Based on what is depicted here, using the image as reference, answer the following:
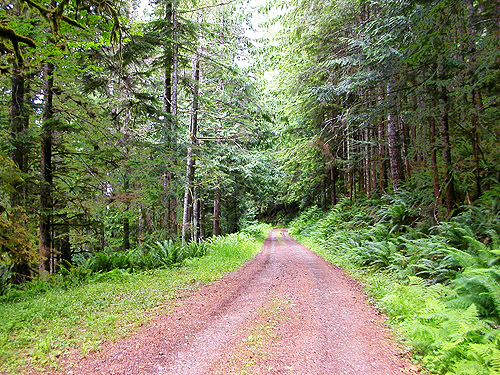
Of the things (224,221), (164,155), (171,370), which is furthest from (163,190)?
(224,221)

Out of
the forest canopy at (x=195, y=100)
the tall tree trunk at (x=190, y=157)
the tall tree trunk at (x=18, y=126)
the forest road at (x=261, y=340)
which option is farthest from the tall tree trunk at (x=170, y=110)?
the forest road at (x=261, y=340)

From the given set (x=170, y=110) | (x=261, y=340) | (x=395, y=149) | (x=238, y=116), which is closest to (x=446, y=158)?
(x=395, y=149)

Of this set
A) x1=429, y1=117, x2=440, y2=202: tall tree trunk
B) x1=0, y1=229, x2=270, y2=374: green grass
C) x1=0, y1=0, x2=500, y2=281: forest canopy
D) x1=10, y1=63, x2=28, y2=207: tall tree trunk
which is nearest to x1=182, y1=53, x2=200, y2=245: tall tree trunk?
x1=0, y1=0, x2=500, y2=281: forest canopy

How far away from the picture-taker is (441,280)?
5.79m

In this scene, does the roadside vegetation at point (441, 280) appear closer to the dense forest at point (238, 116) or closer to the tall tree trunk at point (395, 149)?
the dense forest at point (238, 116)

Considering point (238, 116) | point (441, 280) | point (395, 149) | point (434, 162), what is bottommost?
point (441, 280)

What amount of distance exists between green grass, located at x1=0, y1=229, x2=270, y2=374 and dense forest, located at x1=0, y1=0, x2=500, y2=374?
991 mm

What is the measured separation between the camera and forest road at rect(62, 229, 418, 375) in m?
3.31

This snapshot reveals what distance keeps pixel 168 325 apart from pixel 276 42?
44.1ft

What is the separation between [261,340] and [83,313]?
3.35 meters

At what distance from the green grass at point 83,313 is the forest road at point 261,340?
15.6 inches

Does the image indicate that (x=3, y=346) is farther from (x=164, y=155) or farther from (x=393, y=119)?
(x=393, y=119)

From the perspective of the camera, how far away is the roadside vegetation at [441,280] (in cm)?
324

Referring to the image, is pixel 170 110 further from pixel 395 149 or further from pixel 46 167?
pixel 395 149
